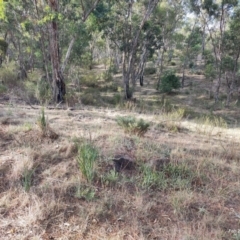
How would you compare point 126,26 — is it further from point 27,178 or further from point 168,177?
point 27,178

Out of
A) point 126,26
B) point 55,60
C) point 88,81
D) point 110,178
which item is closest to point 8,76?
point 88,81

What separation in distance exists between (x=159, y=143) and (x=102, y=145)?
35.4 inches

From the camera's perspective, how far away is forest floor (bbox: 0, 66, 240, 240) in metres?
2.37

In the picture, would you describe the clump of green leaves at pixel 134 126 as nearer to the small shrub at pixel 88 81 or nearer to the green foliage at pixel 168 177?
the green foliage at pixel 168 177

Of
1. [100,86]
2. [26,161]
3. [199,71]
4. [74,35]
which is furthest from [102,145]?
[199,71]

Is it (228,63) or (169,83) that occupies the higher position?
(228,63)

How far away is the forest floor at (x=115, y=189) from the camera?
7.77 ft

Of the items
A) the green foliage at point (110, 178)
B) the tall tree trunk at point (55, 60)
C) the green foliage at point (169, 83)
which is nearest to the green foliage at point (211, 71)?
the green foliage at point (169, 83)

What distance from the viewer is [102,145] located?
3.80 metres

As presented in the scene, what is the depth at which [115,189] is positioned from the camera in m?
2.90

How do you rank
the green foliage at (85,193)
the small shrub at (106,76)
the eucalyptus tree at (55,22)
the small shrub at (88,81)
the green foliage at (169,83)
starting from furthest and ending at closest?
the small shrub at (106,76), the green foliage at (169,83), the small shrub at (88,81), the eucalyptus tree at (55,22), the green foliage at (85,193)

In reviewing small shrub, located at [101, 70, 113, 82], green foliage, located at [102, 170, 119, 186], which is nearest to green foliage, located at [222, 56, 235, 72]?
small shrub, located at [101, 70, 113, 82]

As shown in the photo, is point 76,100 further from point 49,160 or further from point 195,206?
point 195,206

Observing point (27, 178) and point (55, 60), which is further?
point (55, 60)
